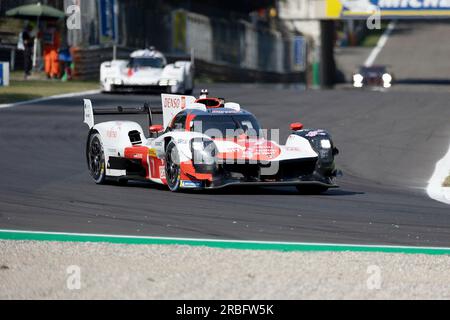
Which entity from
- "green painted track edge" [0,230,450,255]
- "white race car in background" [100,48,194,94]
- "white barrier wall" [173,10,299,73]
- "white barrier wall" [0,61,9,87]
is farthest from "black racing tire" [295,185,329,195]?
"white barrier wall" [173,10,299,73]

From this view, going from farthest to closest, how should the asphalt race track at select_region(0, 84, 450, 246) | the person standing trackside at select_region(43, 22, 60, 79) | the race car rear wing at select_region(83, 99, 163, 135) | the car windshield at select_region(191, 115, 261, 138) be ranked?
the person standing trackside at select_region(43, 22, 60, 79) < the race car rear wing at select_region(83, 99, 163, 135) < the car windshield at select_region(191, 115, 261, 138) < the asphalt race track at select_region(0, 84, 450, 246)

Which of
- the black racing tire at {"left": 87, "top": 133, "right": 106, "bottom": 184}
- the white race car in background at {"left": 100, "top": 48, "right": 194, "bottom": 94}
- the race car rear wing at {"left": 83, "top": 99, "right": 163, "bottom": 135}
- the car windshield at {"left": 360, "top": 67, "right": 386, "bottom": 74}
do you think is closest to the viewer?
the black racing tire at {"left": 87, "top": 133, "right": 106, "bottom": 184}

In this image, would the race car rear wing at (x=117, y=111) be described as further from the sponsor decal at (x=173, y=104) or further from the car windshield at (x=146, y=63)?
the car windshield at (x=146, y=63)

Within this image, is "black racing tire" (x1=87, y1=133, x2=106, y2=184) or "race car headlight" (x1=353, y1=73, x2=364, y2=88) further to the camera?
"black racing tire" (x1=87, y1=133, x2=106, y2=184)

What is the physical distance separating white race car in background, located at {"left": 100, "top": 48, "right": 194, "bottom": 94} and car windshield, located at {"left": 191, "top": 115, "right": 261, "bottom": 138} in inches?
717

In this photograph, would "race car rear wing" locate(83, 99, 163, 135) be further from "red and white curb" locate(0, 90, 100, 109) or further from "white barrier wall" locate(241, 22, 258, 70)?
"white barrier wall" locate(241, 22, 258, 70)

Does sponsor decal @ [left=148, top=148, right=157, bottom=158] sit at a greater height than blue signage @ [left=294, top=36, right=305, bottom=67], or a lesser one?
greater

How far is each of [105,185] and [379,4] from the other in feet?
Answer: 108

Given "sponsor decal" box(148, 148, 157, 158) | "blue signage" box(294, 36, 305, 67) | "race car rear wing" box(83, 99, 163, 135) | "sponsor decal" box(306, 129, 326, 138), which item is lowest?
"blue signage" box(294, 36, 305, 67)

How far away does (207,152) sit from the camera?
15.2m

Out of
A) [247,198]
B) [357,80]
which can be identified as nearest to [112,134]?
[247,198]

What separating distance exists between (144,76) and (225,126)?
1874 centimetres

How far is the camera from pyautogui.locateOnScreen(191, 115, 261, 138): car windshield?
15.9 metres

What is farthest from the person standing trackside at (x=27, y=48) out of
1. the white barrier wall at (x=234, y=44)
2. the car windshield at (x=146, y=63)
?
the white barrier wall at (x=234, y=44)
